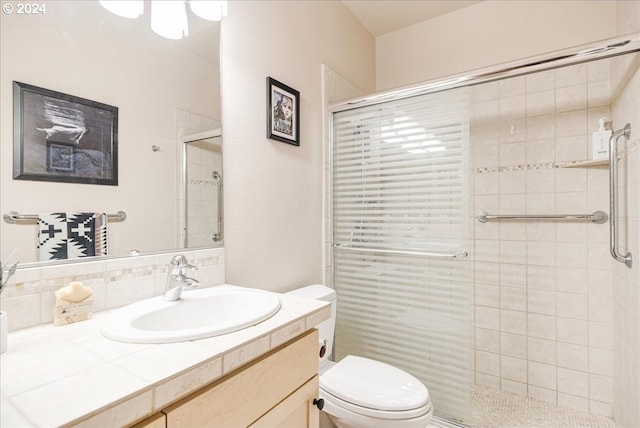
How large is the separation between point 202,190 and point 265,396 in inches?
31.9

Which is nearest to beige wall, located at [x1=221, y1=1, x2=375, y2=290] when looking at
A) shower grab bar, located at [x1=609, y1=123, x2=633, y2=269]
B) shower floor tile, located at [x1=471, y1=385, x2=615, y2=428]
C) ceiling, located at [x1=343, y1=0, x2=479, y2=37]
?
ceiling, located at [x1=343, y1=0, x2=479, y2=37]

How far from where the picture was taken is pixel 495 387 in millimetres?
2176

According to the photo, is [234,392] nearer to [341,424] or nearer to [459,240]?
[341,424]

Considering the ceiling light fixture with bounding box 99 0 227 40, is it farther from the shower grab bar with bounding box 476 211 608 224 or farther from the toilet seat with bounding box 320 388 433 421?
the shower grab bar with bounding box 476 211 608 224

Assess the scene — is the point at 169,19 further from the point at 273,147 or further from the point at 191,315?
the point at 191,315

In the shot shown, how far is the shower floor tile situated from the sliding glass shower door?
13.2 inches

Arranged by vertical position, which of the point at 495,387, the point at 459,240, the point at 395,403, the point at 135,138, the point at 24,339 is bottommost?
the point at 495,387

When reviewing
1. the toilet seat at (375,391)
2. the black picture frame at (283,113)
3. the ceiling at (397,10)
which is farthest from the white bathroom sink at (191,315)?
the ceiling at (397,10)

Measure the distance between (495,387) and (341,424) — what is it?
56.7 inches

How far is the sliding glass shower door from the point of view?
1.64 m

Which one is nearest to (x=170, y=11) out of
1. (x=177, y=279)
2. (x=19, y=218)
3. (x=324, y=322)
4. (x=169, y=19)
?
(x=169, y=19)

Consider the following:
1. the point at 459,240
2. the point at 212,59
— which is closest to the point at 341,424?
the point at 459,240

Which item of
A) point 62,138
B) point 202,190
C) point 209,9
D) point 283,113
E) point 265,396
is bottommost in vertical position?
point 265,396

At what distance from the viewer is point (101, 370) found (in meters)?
0.58
